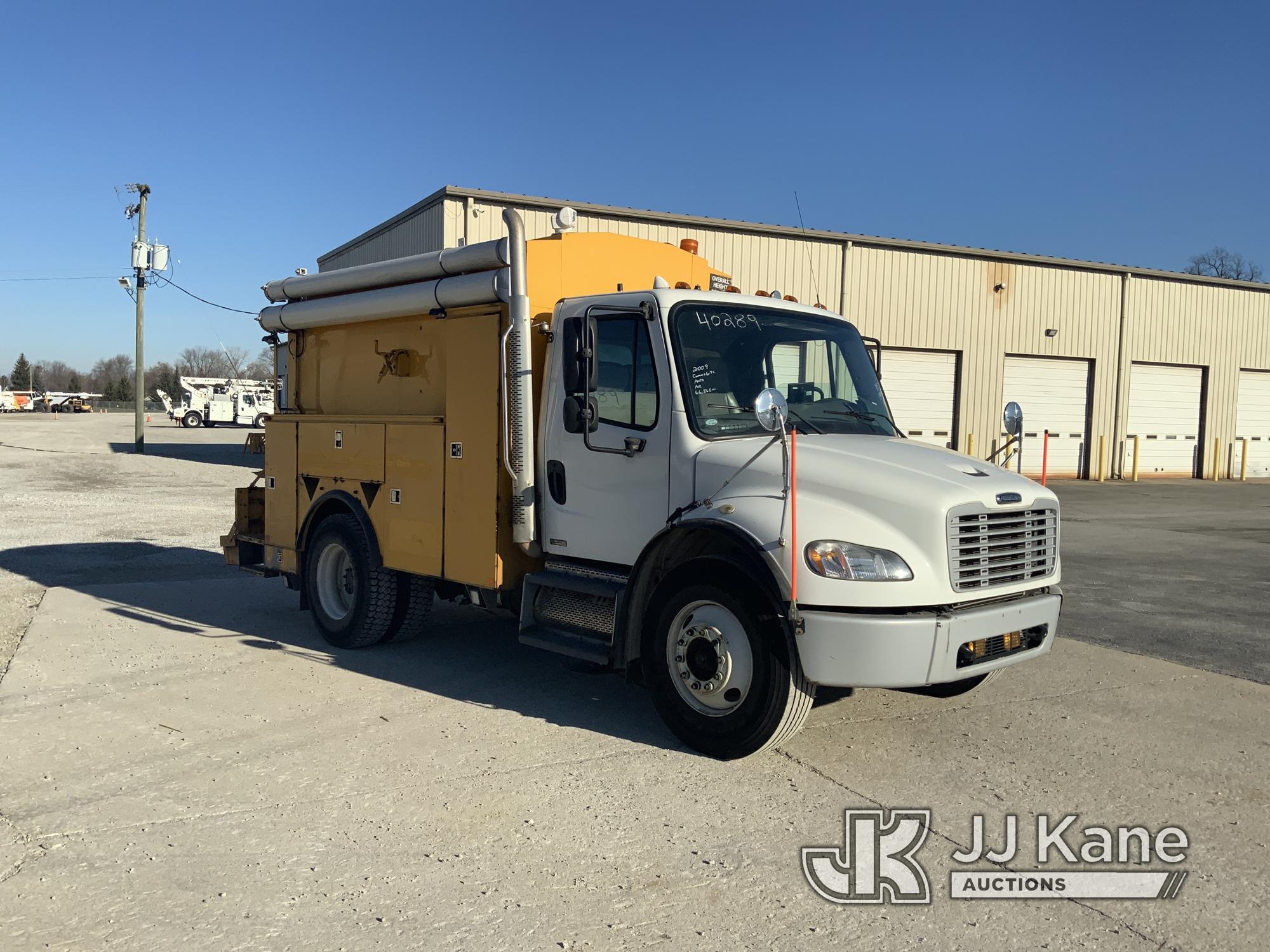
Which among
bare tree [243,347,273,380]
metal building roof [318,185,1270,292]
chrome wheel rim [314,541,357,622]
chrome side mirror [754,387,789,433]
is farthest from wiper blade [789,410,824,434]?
bare tree [243,347,273,380]

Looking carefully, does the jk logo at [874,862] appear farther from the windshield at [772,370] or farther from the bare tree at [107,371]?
the bare tree at [107,371]

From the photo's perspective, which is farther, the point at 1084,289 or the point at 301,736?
the point at 1084,289

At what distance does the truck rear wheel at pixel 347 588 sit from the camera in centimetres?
730

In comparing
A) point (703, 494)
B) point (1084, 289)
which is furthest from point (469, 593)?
point (1084, 289)

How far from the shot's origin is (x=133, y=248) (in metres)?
35.5

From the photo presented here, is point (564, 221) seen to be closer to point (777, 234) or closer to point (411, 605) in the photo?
point (411, 605)

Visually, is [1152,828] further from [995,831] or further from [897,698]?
[897,698]

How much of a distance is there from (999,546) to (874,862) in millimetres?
1769

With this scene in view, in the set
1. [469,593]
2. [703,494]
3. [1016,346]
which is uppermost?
[1016,346]

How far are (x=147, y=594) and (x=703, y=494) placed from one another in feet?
21.8

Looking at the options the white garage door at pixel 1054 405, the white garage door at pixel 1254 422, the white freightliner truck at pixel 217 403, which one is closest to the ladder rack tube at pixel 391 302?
the white garage door at pixel 1054 405

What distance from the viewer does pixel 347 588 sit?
7.72 meters

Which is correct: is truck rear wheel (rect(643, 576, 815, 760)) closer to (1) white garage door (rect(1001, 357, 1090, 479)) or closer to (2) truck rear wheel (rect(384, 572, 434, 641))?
(2) truck rear wheel (rect(384, 572, 434, 641))

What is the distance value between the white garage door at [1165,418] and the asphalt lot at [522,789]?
22872 mm
